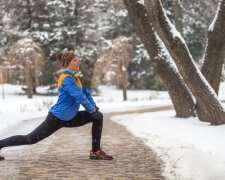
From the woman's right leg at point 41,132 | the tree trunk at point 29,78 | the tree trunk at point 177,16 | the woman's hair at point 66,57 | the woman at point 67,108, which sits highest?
the tree trunk at point 177,16

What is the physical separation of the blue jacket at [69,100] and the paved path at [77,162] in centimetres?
73

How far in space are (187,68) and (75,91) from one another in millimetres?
5630

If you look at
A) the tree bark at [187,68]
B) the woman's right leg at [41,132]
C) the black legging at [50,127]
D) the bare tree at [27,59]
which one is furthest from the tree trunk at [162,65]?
the bare tree at [27,59]

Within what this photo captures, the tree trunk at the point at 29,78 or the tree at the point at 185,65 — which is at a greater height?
the tree at the point at 185,65

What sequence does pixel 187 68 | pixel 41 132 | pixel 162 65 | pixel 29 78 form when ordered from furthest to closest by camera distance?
pixel 29 78, pixel 162 65, pixel 187 68, pixel 41 132

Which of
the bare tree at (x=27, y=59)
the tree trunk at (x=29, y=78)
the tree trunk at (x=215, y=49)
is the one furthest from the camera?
the bare tree at (x=27, y=59)

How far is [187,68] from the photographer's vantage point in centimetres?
1183

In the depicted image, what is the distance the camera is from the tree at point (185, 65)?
1164cm

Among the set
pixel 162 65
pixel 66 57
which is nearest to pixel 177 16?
pixel 162 65

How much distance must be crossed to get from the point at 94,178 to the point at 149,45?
7.18m

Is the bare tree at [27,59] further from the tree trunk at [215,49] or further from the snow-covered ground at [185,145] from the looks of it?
the tree trunk at [215,49]

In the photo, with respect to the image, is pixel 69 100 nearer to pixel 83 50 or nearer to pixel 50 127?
pixel 50 127

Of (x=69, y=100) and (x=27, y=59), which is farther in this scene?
(x=27, y=59)

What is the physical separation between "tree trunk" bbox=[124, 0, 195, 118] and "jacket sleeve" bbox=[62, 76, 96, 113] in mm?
5413
